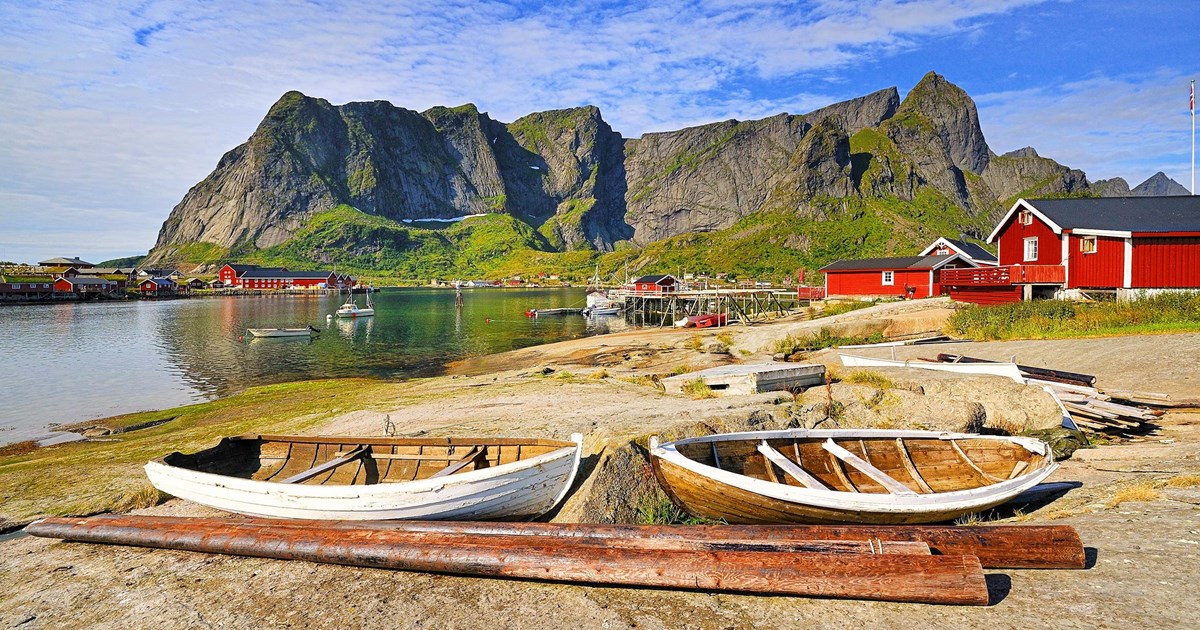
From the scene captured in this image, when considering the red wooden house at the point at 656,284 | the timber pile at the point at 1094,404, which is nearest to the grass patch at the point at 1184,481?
the timber pile at the point at 1094,404

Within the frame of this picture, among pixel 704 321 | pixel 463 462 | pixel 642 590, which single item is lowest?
pixel 642 590

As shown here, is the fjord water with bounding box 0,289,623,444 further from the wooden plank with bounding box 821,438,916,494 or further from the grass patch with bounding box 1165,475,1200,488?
the grass patch with bounding box 1165,475,1200,488

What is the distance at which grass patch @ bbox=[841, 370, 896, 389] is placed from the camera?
51.5 feet

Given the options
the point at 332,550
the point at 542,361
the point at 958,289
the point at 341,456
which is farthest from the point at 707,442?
the point at 958,289

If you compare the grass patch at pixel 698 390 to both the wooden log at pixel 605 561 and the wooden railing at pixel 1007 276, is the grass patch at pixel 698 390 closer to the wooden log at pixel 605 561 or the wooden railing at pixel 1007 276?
the wooden log at pixel 605 561

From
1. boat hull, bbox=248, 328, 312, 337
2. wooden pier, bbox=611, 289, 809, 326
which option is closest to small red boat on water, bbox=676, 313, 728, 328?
wooden pier, bbox=611, 289, 809, 326

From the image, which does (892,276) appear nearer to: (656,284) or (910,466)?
(656,284)

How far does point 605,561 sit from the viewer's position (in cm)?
630

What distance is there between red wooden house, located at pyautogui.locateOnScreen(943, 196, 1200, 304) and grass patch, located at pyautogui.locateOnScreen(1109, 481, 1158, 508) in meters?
29.5

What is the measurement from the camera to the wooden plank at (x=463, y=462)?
31.3 ft

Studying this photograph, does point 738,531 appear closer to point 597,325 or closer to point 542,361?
point 542,361

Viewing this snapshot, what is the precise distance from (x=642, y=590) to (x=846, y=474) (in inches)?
192

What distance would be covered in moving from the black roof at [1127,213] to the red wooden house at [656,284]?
6073cm

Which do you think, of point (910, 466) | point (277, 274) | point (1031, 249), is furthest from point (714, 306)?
point (277, 274)
